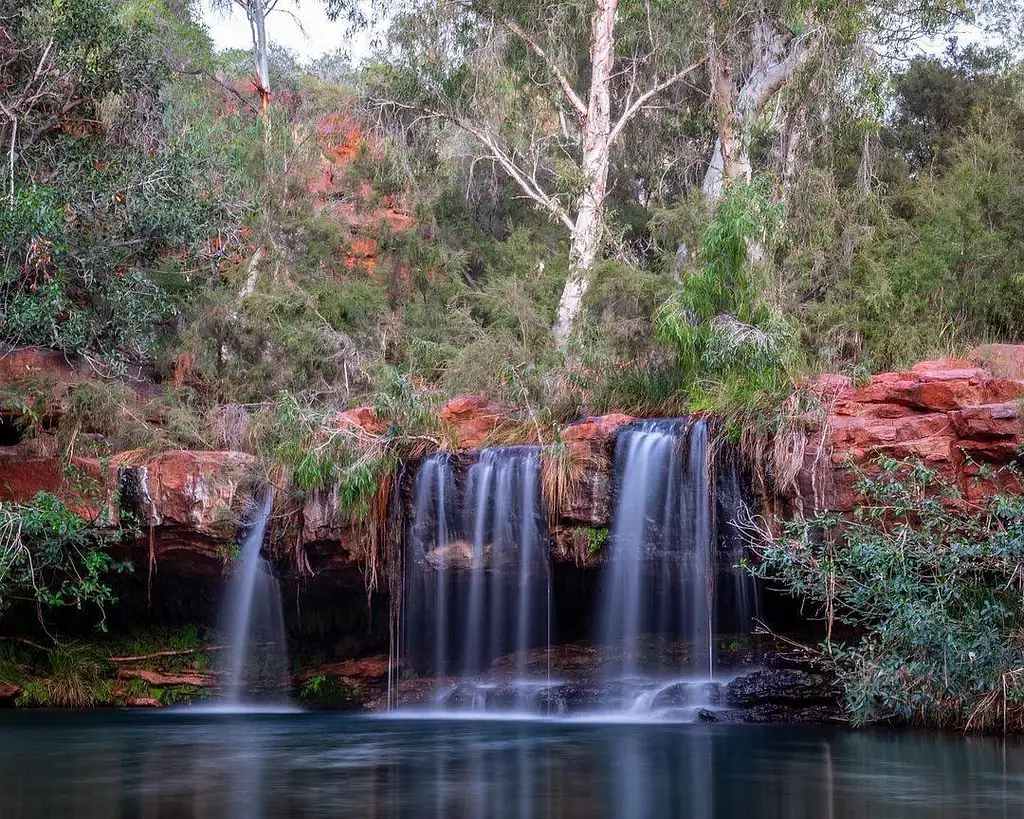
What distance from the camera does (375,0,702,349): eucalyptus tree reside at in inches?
1092

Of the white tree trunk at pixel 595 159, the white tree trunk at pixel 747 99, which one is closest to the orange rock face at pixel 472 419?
the white tree trunk at pixel 595 159

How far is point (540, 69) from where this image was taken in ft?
98.0

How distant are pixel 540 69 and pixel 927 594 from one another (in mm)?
19460

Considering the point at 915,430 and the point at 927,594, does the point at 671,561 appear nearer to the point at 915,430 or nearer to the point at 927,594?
the point at 915,430

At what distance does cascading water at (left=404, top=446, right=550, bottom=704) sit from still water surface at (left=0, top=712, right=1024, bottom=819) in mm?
2495

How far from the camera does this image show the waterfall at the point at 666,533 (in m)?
17.2

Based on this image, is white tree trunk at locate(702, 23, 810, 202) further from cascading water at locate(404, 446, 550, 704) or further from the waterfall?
cascading water at locate(404, 446, 550, 704)

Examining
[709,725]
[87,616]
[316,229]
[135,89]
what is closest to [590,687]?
[709,725]

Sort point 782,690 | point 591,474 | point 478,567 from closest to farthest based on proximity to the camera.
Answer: point 782,690
point 591,474
point 478,567

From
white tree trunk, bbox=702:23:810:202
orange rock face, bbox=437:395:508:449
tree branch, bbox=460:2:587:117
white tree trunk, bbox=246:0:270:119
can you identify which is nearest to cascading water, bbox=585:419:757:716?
orange rock face, bbox=437:395:508:449

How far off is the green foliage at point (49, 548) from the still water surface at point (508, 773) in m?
2.24

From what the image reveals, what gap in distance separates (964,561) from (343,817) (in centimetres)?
779

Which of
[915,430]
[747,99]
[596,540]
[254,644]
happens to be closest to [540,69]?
[747,99]

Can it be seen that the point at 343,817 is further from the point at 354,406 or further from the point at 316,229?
the point at 316,229
